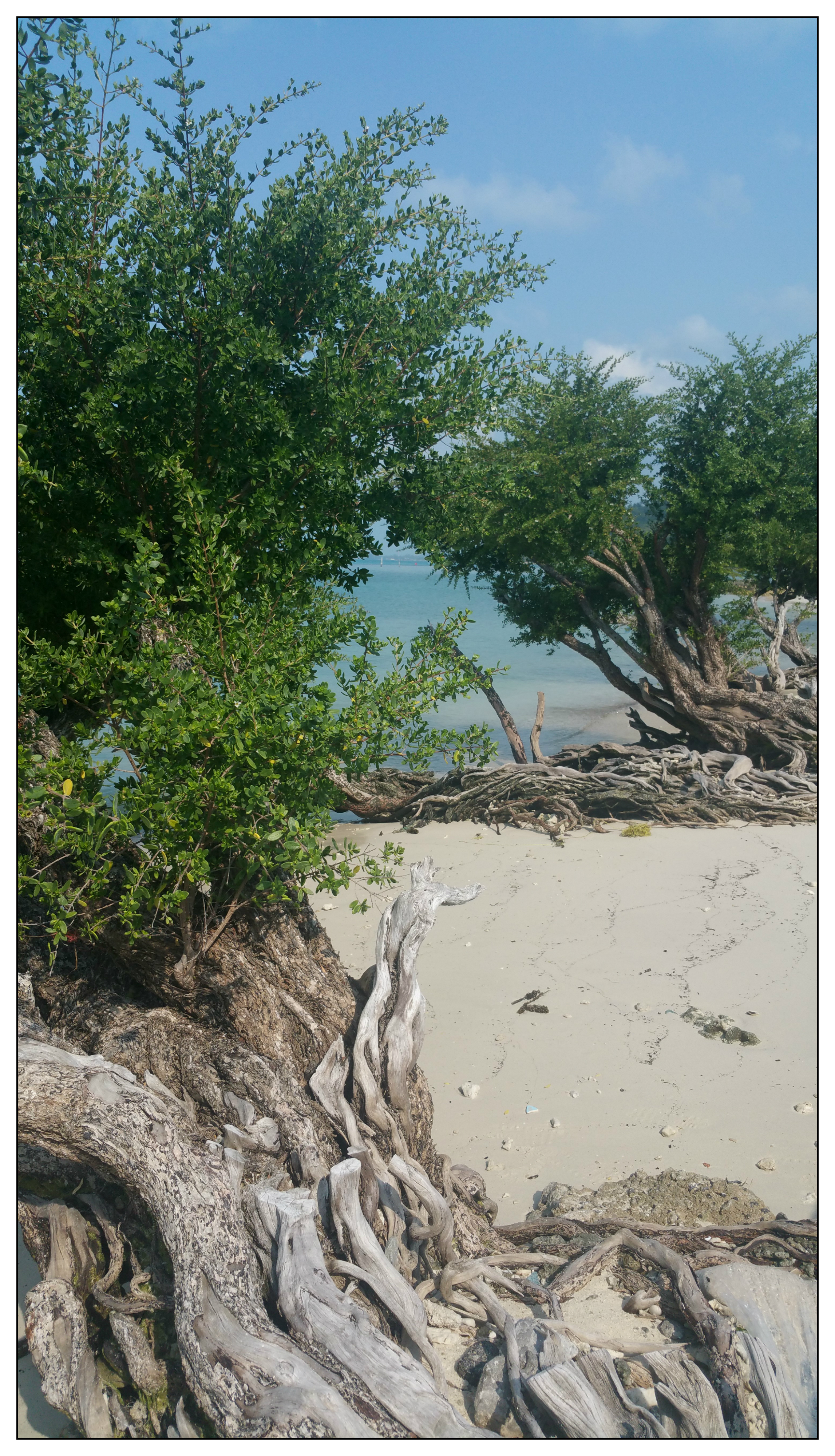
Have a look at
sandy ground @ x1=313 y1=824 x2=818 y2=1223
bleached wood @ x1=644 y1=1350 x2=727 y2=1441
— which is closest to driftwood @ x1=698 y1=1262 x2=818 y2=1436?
bleached wood @ x1=644 y1=1350 x2=727 y2=1441

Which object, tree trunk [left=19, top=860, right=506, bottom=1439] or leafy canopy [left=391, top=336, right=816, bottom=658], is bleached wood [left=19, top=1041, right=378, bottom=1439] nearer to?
tree trunk [left=19, top=860, right=506, bottom=1439]

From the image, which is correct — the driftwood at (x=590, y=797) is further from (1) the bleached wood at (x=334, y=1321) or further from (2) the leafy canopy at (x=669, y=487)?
(1) the bleached wood at (x=334, y=1321)

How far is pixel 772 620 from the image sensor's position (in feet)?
61.7

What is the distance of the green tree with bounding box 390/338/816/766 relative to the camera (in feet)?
53.2

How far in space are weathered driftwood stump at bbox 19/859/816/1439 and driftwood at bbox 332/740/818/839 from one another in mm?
6981

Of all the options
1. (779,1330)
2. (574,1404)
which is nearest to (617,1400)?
(574,1404)

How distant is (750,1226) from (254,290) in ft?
19.9

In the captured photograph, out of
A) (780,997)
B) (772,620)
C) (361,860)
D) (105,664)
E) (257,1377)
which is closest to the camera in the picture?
(257,1377)

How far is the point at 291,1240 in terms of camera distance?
13.3ft

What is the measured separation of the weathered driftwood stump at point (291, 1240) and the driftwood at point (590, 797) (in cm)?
698

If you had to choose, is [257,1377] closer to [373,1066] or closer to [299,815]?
[373,1066]

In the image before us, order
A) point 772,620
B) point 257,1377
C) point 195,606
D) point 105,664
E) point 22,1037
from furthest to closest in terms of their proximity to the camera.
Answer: point 772,620
point 195,606
point 105,664
point 22,1037
point 257,1377

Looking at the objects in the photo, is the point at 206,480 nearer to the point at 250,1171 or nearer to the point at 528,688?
the point at 250,1171
